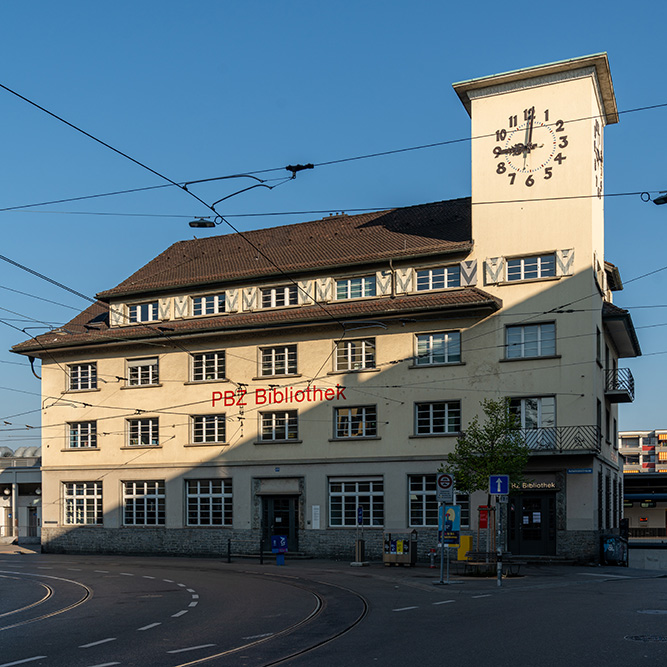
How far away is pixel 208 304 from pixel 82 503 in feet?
38.1

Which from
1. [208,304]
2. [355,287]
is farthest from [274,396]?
[208,304]

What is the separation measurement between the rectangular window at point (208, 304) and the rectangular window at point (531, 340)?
1412cm

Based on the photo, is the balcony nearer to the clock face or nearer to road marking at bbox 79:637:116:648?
the clock face

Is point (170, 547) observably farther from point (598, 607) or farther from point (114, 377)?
point (598, 607)

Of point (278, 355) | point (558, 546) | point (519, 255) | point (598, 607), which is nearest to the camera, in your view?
point (598, 607)

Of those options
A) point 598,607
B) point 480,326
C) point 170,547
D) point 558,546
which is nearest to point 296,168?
point 598,607

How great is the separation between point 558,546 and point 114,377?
73.0 feet

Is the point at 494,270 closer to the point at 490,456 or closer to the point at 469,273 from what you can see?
the point at 469,273

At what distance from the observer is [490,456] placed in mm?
31094

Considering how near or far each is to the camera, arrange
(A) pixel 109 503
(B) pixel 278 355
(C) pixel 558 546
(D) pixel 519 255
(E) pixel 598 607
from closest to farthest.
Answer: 1. (E) pixel 598 607
2. (C) pixel 558 546
3. (D) pixel 519 255
4. (B) pixel 278 355
5. (A) pixel 109 503

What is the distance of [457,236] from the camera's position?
128 feet

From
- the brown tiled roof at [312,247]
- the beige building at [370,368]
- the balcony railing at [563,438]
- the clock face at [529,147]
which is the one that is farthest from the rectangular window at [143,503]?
the clock face at [529,147]

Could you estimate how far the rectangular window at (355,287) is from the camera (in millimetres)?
39938

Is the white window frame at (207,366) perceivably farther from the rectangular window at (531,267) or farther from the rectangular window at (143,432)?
the rectangular window at (531,267)
